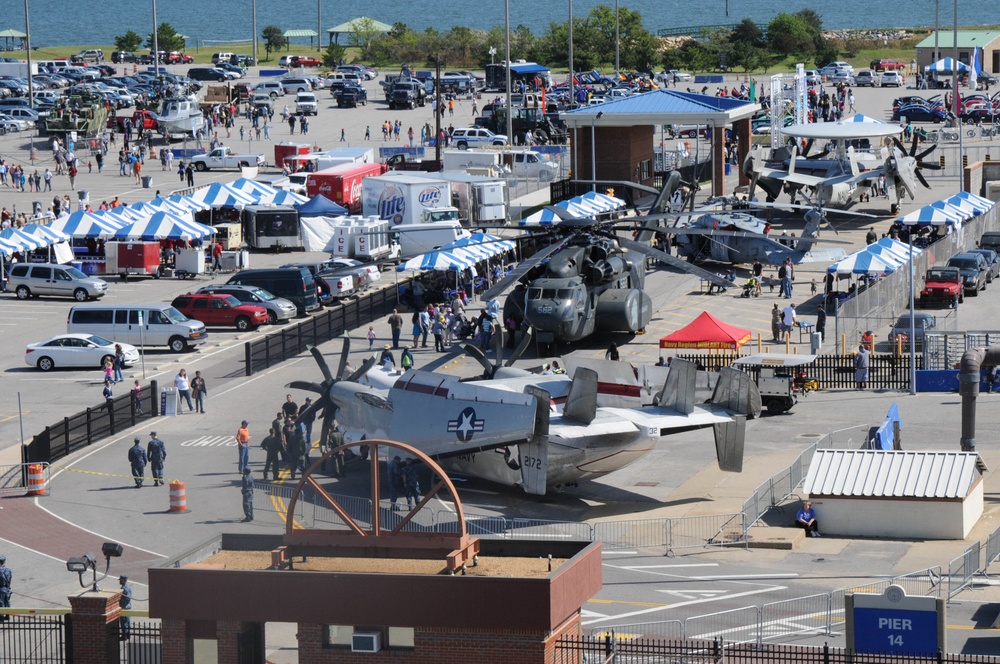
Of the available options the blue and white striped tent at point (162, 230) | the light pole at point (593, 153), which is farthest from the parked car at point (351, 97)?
the blue and white striped tent at point (162, 230)

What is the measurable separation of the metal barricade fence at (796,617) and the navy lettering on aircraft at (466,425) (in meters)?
8.34

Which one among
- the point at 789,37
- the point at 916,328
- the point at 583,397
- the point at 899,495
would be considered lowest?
the point at 899,495

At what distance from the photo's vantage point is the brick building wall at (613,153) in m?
77.4

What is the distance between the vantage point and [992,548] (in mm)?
31297

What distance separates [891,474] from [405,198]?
36.9 metres

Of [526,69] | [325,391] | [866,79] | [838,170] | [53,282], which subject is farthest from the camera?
[866,79]

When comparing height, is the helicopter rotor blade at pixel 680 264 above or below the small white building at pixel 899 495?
above

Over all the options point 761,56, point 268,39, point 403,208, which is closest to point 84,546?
point 403,208

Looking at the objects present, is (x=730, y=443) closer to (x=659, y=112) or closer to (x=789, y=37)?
(x=659, y=112)

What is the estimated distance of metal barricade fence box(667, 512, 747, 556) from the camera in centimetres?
3344

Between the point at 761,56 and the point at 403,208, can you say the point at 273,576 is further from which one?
the point at 761,56

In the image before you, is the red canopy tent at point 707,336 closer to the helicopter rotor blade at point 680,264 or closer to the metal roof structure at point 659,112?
the helicopter rotor blade at point 680,264

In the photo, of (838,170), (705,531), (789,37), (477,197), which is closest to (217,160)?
(477,197)

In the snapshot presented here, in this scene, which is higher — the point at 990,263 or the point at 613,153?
the point at 613,153
